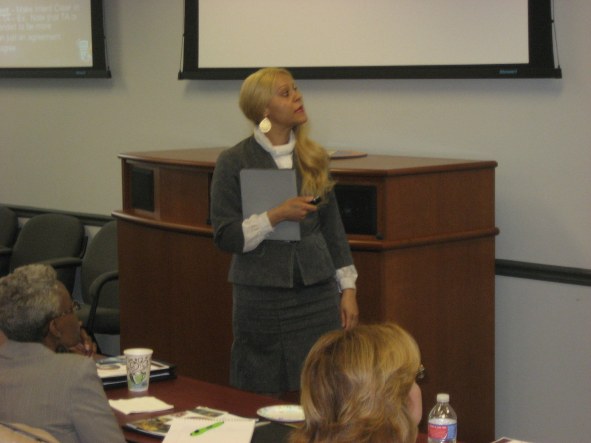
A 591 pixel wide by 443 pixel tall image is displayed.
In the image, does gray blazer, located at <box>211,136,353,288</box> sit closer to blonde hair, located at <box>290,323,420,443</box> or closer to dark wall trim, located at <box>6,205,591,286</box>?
dark wall trim, located at <box>6,205,591,286</box>

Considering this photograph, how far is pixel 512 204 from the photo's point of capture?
14.0ft

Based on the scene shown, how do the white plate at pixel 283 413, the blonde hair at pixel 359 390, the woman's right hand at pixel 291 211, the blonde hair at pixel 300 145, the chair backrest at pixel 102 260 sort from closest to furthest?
the blonde hair at pixel 359 390, the white plate at pixel 283 413, the woman's right hand at pixel 291 211, the blonde hair at pixel 300 145, the chair backrest at pixel 102 260

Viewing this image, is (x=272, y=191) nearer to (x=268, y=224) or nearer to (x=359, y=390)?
(x=268, y=224)

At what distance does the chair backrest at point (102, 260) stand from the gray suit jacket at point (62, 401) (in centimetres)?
325

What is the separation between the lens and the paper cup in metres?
2.88

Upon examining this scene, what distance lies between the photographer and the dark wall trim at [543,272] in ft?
13.4

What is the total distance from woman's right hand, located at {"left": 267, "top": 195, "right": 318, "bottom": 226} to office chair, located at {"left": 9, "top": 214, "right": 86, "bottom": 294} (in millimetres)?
2859

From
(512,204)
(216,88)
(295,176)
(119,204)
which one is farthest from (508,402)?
(119,204)

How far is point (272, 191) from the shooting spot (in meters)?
3.45

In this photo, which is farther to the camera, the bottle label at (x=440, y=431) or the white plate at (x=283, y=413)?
the white plate at (x=283, y=413)

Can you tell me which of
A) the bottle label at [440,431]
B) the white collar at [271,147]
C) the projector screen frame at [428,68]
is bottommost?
the bottle label at [440,431]

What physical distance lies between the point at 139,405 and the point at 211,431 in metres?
0.36

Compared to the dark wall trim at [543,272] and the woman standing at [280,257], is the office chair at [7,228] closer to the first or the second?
the woman standing at [280,257]

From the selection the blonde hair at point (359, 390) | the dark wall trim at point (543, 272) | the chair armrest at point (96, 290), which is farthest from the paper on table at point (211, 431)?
the chair armrest at point (96, 290)
